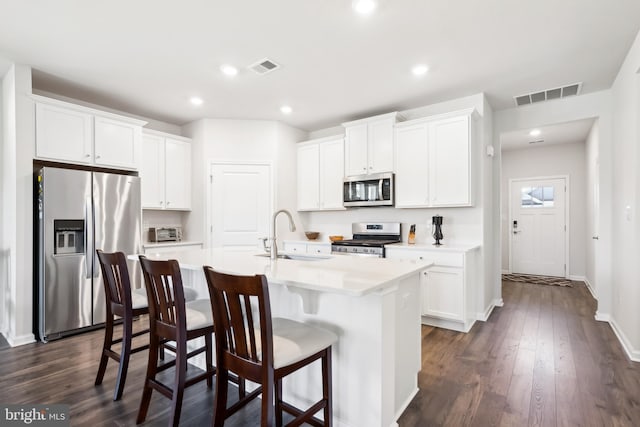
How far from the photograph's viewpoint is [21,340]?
3.03 meters

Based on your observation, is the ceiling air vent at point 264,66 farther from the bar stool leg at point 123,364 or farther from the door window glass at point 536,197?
the door window glass at point 536,197

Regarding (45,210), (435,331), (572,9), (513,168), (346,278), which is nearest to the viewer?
(346,278)

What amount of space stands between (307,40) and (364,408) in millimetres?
2647

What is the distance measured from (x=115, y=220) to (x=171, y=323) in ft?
7.68

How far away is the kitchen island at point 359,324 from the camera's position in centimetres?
162

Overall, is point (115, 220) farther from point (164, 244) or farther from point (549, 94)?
point (549, 94)

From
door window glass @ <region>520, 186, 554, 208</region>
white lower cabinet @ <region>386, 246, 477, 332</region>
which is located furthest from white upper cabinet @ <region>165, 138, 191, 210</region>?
door window glass @ <region>520, 186, 554, 208</region>

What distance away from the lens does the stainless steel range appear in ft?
12.9

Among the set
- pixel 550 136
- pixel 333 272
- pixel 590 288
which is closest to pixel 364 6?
pixel 333 272

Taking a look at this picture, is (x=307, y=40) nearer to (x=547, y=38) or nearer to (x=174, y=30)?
(x=174, y=30)

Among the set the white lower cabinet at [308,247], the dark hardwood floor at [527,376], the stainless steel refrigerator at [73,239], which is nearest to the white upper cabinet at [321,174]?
the white lower cabinet at [308,247]

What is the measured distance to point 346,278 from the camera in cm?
164

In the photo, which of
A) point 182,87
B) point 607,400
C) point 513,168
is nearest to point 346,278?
point 607,400

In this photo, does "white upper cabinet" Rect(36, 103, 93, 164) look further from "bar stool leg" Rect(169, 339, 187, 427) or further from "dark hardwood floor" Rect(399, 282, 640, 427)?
"dark hardwood floor" Rect(399, 282, 640, 427)
